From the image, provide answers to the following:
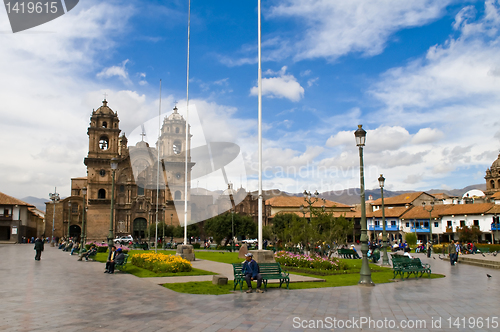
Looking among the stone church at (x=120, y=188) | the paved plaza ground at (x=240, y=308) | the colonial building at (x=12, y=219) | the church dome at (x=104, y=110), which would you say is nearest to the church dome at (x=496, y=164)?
the stone church at (x=120, y=188)

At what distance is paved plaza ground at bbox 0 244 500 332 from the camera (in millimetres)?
7184

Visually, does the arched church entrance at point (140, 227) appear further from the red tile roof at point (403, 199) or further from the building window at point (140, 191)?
the red tile roof at point (403, 199)

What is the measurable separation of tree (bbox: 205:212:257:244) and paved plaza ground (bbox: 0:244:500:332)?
139 feet

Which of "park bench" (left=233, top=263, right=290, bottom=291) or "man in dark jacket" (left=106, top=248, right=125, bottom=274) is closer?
"park bench" (left=233, top=263, right=290, bottom=291)

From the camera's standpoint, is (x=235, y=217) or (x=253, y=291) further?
(x=235, y=217)

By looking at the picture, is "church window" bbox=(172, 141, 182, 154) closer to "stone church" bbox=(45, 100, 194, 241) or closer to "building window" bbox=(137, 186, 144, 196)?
"stone church" bbox=(45, 100, 194, 241)

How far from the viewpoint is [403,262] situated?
15133 mm

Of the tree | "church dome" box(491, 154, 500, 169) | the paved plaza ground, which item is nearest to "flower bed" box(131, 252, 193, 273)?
the paved plaza ground

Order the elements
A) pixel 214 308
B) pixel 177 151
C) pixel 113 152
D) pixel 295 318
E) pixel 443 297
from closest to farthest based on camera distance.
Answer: pixel 295 318, pixel 214 308, pixel 443 297, pixel 113 152, pixel 177 151

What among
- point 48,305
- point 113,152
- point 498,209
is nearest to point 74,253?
point 48,305

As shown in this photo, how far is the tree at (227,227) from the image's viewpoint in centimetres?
5497

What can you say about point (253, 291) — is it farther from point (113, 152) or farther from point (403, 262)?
point (113, 152)

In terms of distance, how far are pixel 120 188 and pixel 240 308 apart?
61114mm

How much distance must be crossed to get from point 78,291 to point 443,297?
10085 millimetres
